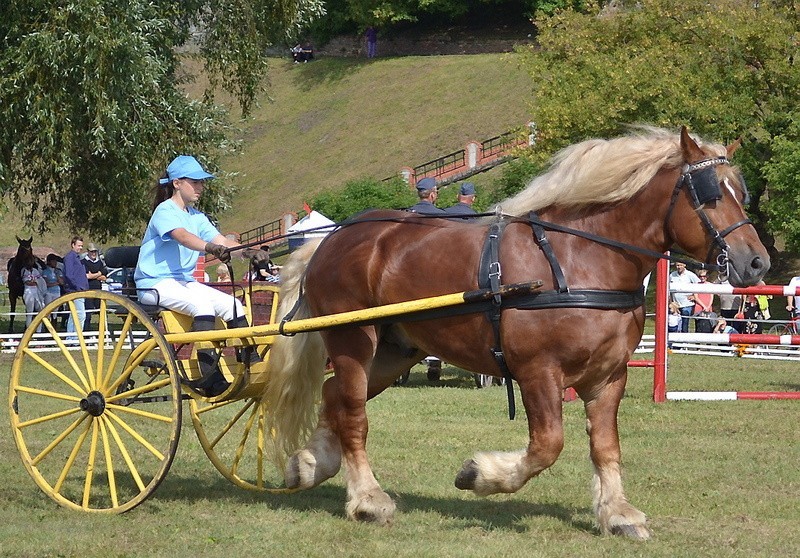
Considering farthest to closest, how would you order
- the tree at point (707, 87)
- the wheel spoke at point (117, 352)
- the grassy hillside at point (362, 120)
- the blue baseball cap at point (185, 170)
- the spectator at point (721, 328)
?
the grassy hillside at point (362, 120) < the tree at point (707, 87) < the spectator at point (721, 328) < the blue baseball cap at point (185, 170) < the wheel spoke at point (117, 352)

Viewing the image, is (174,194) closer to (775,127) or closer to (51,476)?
(51,476)

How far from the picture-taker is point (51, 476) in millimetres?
8633

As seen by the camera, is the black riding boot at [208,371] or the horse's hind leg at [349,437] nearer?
the horse's hind leg at [349,437]

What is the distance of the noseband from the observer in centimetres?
627

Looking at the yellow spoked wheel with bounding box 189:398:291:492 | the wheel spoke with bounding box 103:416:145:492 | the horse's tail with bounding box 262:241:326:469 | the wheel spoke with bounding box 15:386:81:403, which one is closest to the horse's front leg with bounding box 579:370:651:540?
the horse's tail with bounding box 262:241:326:469

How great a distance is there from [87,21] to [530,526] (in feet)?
44.0

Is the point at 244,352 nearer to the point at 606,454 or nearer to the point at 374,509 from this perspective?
the point at 374,509

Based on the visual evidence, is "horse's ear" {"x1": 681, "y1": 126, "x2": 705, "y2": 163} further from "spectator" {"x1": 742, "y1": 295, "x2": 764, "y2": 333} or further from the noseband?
"spectator" {"x1": 742, "y1": 295, "x2": 764, "y2": 333}

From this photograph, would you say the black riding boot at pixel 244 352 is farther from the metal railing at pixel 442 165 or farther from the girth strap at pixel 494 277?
the metal railing at pixel 442 165

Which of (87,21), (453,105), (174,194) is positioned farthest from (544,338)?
(453,105)

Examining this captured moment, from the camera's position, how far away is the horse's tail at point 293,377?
794 centimetres

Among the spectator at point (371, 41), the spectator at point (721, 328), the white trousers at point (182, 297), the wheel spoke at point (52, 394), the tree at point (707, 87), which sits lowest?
the wheel spoke at point (52, 394)

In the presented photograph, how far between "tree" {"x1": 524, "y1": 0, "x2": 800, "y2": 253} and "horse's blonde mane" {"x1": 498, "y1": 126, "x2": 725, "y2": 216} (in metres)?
23.1

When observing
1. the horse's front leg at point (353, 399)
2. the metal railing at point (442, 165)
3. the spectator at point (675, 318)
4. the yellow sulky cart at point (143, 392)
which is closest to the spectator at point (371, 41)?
the metal railing at point (442, 165)
